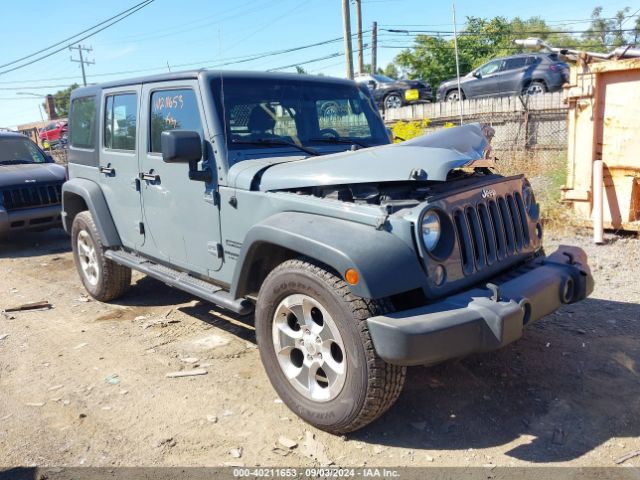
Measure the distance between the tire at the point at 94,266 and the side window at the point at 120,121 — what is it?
882mm

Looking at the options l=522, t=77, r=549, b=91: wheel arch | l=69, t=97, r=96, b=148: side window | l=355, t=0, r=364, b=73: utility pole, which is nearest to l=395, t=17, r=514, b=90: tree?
l=355, t=0, r=364, b=73: utility pole

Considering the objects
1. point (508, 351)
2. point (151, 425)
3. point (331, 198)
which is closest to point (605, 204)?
point (508, 351)

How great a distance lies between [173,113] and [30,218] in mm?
5121

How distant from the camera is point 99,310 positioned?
17.7 feet

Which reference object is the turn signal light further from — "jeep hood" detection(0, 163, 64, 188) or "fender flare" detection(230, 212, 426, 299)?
"jeep hood" detection(0, 163, 64, 188)

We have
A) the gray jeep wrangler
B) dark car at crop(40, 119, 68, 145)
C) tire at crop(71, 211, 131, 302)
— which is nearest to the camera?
the gray jeep wrangler

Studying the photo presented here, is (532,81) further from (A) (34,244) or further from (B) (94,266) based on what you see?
(B) (94,266)

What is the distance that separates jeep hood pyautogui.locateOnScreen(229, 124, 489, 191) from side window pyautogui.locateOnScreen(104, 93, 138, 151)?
1.55 metres

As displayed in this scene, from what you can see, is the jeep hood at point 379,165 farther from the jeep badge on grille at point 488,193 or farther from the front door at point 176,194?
the front door at point 176,194

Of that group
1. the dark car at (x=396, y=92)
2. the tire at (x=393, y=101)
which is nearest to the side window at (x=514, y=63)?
the dark car at (x=396, y=92)

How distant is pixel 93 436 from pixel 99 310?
2419 millimetres

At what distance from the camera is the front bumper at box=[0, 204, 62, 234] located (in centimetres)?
796

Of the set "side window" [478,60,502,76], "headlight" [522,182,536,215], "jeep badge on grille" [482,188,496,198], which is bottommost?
"headlight" [522,182,536,215]

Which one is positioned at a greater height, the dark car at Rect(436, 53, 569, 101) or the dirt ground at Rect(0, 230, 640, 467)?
the dark car at Rect(436, 53, 569, 101)
